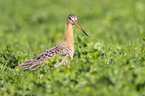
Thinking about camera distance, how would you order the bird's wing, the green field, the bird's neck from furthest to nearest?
the bird's neck, the bird's wing, the green field

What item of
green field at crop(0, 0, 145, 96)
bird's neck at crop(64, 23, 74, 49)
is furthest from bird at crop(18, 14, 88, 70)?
green field at crop(0, 0, 145, 96)

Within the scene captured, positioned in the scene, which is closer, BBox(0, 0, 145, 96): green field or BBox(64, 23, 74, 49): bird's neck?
BBox(0, 0, 145, 96): green field

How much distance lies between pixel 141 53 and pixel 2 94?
9.92 feet

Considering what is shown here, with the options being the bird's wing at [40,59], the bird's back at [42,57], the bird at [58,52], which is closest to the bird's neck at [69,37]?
the bird at [58,52]

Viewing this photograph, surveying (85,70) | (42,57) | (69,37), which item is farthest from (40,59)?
(85,70)

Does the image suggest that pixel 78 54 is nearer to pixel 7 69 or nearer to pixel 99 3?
pixel 7 69

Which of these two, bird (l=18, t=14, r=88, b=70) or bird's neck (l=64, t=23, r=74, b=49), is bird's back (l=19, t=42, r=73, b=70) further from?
bird's neck (l=64, t=23, r=74, b=49)

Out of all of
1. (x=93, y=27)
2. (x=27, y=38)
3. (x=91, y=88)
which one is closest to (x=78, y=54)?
(x=91, y=88)

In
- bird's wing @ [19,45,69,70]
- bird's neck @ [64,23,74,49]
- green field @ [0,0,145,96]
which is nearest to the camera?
green field @ [0,0,145,96]

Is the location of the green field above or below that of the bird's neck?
below

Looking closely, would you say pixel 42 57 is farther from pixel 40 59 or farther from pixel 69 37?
pixel 69 37

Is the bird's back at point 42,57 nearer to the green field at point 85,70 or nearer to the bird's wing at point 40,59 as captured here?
the bird's wing at point 40,59

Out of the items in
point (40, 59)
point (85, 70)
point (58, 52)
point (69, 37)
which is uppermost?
point (69, 37)

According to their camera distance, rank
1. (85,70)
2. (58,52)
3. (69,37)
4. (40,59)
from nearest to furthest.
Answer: (85,70), (40,59), (58,52), (69,37)
